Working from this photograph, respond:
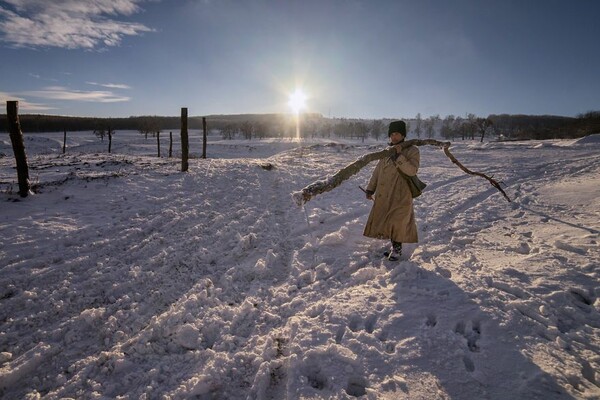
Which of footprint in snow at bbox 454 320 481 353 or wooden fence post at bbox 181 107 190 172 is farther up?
wooden fence post at bbox 181 107 190 172

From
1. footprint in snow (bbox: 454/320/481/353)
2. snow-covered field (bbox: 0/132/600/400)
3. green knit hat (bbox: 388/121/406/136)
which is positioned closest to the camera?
snow-covered field (bbox: 0/132/600/400)

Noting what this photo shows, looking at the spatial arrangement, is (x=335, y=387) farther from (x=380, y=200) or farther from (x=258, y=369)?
(x=380, y=200)

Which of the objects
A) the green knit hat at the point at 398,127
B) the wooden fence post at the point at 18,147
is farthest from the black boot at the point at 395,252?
the wooden fence post at the point at 18,147

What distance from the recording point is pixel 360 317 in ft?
11.1

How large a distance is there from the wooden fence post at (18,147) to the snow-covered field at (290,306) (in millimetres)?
436

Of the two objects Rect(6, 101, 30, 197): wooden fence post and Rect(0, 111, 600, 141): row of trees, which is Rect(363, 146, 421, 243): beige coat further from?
Rect(0, 111, 600, 141): row of trees

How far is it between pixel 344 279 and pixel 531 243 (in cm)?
349

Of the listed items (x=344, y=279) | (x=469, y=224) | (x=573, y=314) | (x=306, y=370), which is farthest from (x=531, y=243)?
(x=306, y=370)

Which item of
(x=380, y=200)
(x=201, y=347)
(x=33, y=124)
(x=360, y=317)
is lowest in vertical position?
(x=201, y=347)

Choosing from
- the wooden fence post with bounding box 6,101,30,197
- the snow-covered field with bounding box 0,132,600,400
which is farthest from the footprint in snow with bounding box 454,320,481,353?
the wooden fence post with bounding box 6,101,30,197

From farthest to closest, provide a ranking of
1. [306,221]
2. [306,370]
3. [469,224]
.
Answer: [306,221]
[469,224]
[306,370]

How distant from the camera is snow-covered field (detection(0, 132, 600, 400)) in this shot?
261 centimetres

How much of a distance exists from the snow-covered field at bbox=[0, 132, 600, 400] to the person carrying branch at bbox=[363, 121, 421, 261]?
384 millimetres

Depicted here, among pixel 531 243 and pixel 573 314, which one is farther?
pixel 531 243
